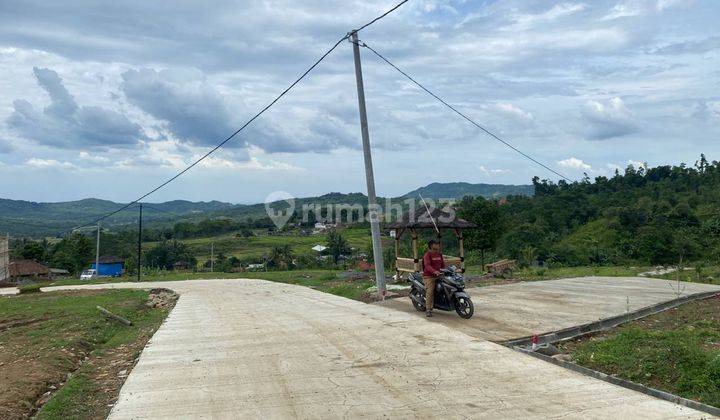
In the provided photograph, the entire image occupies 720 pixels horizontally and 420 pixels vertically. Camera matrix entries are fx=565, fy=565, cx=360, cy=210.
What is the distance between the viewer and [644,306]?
11.2m

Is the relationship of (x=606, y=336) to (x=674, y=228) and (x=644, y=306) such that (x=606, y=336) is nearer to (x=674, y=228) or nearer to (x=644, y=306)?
(x=644, y=306)

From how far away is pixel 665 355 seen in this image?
662cm

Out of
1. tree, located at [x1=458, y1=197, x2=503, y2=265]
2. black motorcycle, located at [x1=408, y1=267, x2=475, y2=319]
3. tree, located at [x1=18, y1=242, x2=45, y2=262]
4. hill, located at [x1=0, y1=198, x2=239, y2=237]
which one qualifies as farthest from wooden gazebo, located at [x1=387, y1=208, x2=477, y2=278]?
hill, located at [x1=0, y1=198, x2=239, y2=237]

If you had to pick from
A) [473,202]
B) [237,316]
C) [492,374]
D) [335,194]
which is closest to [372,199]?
[237,316]

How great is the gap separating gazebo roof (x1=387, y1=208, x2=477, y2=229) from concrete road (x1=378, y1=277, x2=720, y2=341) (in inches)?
90.0

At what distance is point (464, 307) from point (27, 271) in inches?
2082

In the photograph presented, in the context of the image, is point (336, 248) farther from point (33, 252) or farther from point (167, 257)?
point (33, 252)

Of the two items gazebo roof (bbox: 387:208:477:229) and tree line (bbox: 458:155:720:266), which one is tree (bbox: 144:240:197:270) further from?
gazebo roof (bbox: 387:208:477:229)

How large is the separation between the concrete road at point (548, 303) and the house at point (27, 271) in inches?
1911

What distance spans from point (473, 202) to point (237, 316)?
19.7 meters

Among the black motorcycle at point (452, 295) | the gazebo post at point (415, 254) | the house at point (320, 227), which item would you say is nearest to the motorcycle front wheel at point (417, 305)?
the black motorcycle at point (452, 295)

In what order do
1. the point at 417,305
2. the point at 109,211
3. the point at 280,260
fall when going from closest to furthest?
the point at 417,305 < the point at 280,260 < the point at 109,211

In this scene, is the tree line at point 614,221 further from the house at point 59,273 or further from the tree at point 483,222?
the house at point 59,273

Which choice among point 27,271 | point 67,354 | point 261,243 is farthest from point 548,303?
point 261,243
